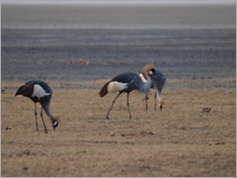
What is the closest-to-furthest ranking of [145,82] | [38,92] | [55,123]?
[55,123] < [38,92] < [145,82]

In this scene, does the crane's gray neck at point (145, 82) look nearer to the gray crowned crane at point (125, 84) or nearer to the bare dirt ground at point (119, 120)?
the gray crowned crane at point (125, 84)

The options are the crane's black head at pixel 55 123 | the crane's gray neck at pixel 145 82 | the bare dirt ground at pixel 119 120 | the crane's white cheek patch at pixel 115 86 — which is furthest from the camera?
the crane's gray neck at pixel 145 82

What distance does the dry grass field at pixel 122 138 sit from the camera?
30.5ft

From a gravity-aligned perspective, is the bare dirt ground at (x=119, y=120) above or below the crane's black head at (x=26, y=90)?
below

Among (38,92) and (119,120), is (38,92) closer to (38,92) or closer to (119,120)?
(38,92)

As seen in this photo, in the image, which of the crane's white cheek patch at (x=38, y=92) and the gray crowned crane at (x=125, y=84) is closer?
the crane's white cheek patch at (x=38, y=92)

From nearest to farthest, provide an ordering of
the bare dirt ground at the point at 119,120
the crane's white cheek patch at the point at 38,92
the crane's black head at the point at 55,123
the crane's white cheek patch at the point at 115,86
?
the bare dirt ground at the point at 119,120, the crane's black head at the point at 55,123, the crane's white cheek patch at the point at 38,92, the crane's white cheek patch at the point at 115,86

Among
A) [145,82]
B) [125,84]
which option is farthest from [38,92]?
[145,82]

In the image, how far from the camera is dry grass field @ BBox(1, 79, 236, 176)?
928cm

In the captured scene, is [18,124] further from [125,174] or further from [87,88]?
[87,88]

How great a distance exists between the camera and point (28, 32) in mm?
41625

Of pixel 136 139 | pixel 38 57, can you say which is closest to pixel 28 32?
pixel 38 57

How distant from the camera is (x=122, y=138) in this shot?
37.7ft

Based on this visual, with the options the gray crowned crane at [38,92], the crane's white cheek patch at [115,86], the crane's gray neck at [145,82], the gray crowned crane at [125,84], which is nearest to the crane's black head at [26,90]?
the gray crowned crane at [38,92]
